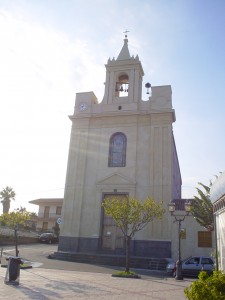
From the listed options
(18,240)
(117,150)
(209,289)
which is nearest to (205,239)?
(117,150)

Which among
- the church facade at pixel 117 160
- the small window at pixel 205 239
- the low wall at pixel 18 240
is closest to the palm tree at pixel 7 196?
the low wall at pixel 18 240

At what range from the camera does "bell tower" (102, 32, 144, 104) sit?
25922 millimetres

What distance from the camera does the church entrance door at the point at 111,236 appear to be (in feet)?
73.8

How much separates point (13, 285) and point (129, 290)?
12.2 ft

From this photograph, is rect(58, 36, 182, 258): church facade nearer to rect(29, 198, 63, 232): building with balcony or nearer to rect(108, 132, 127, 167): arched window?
rect(108, 132, 127, 167): arched window

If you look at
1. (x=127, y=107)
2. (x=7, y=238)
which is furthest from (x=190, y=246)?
(x=7, y=238)

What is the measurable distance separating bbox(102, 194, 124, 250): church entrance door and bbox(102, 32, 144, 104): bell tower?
9.80 meters

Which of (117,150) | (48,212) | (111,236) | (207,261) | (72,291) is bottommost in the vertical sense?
(72,291)

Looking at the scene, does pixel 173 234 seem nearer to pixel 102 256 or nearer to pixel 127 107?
pixel 102 256

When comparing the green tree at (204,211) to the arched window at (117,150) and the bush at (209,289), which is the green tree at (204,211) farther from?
the bush at (209,289)

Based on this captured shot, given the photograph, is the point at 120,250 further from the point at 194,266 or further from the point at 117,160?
the point at 117,160

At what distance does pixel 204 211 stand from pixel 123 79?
13326 millimetres

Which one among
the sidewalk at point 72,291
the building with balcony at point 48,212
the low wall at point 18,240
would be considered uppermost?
the building with balcony at point 48,212

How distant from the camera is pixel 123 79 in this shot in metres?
27.4
